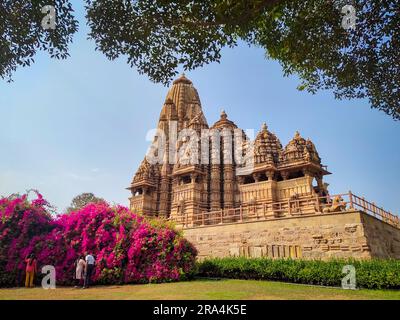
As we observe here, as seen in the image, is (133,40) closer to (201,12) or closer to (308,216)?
(201,12)

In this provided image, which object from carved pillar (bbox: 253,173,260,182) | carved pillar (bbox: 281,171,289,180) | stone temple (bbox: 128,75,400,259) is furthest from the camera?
carved pillar (bbox: 253,173,260,182)

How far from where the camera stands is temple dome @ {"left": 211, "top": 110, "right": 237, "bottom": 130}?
3676 cm

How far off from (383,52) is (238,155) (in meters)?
23.0

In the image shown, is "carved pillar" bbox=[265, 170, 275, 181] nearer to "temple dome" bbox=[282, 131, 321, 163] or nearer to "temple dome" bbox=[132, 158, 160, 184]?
"temple dome" bbox=[282, 131, 321, 163]

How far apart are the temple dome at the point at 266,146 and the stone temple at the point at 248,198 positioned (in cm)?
10

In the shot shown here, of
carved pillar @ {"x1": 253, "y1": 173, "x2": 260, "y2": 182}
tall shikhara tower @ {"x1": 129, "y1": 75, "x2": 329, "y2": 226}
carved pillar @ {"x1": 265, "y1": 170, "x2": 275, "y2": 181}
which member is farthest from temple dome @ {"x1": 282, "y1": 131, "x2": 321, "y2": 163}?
carved pillar @ {"x1": 253, "y1": 173, "x2": 260, "y2": 182}

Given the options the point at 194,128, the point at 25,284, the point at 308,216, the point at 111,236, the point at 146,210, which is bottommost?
the point at 25,284

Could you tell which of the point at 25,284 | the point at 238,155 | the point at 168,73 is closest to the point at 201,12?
the point at 168,73

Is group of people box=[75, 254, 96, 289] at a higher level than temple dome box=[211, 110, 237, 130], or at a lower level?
lower

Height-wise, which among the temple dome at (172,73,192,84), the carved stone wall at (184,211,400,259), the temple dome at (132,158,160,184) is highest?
the temple dome at (172,73,192,84)

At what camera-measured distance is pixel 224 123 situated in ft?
122

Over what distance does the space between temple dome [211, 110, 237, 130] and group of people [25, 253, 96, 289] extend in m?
26.9

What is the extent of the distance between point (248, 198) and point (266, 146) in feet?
18.3
